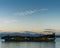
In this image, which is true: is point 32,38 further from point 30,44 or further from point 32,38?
point 30,44

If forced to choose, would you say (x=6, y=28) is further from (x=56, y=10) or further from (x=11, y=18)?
(x=56, y=10)

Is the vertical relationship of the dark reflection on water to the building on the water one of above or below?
below

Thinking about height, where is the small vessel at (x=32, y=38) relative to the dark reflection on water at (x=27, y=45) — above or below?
above

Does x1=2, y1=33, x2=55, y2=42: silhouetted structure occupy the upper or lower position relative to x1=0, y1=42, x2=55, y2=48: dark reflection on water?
upper

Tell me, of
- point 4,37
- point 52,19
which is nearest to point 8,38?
point 4,37

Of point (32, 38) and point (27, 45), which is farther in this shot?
point (27, 45)

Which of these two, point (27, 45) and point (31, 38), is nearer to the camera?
point (31, 38)

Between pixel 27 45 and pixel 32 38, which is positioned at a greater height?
pixel 32 38

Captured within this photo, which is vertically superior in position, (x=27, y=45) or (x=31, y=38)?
(x=31, y=38)

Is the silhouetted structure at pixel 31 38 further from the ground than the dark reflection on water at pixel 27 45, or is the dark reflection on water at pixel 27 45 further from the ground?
the silhouetted structure at pixel 31 38

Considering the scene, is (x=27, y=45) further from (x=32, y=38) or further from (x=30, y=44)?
(x=32, y=38)

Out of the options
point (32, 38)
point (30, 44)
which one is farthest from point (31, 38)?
point (30, 44)

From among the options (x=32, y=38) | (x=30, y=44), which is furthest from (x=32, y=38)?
(x=30, y=44)

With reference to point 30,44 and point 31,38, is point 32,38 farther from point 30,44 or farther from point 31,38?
point 30,44
